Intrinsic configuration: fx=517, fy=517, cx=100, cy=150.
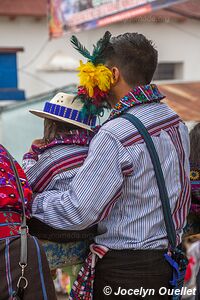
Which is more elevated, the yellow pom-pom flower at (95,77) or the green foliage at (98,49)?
the green foliage at (98,49)

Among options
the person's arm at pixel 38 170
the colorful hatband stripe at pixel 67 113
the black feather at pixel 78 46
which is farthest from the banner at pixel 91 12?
the person's arm at pixel 38 170

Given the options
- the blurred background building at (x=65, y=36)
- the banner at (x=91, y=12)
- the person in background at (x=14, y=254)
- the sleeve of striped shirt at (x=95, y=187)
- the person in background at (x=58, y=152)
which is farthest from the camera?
the blurred background building at (x=65, y=36)

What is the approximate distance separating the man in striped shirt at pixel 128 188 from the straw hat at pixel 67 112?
0.13m

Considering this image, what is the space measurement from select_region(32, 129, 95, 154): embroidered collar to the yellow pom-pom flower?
6.2 inches

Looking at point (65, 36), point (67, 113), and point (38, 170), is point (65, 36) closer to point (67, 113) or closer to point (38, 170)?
point (67, 113)

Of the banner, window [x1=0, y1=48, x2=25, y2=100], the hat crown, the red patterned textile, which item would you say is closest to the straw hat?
the hat crown

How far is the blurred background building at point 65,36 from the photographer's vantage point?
23.6 feet

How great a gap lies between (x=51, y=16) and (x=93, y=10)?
1.37m

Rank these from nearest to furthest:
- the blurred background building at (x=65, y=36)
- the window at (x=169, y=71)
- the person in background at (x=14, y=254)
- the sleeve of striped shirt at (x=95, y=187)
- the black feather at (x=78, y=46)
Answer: the person in background at (x=14, y=254), the sleeve of striped shirt at (x=95, y=187), the black feather at (x=78, y=46), the blurred background building at (x=65, y=36), the window at (x=169, y=71)

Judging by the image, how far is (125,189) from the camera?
1.90 meters

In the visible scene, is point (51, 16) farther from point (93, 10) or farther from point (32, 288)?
point (32, 288)

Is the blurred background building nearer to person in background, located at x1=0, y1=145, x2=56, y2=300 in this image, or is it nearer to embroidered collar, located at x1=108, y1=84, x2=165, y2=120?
embroidered collar, located at x1=108, y1=84, x2=165, y2=120

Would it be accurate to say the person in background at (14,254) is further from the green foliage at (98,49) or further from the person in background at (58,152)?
the green foliage at (98,49)

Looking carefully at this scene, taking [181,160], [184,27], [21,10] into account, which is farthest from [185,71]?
[181,160]
